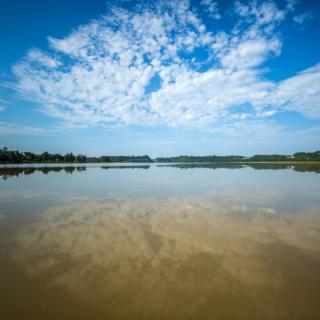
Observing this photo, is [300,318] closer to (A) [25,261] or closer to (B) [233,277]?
(B) [233,277]

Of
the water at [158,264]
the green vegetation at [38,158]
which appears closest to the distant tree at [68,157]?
the green vegetation at [38,158]

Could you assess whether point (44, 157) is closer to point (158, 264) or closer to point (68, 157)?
point (68, 157)

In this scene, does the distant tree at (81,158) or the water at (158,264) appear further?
the distant tree at (81,158)

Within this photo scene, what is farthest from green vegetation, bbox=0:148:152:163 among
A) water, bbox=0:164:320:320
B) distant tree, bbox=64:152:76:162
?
water, bbox=0:164:320:320

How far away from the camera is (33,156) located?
12200cm

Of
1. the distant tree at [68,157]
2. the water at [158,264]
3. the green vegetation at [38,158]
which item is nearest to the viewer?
the water at [158,264]

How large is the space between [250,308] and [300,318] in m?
0.77

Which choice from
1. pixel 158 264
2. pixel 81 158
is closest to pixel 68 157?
pixel 81 158

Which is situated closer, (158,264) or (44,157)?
(158,264)

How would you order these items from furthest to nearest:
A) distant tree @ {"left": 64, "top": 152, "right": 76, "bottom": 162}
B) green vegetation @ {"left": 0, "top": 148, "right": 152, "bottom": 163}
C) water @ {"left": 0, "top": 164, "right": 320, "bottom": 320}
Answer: distant tree @ {"left": 64, "top": 152, "right": 76, "bottom": 162} < green vegetation @ {"left": 0, "top": 148, "right": 152, "bottom": 163} < water @ {"left": 0, "top": 164, "right": 320, "bottom": 320}

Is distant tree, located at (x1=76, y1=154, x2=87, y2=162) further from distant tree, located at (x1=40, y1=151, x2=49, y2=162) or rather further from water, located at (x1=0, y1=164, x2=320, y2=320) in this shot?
water, located at (x1=0, y1=164, x2=320, y2=320)

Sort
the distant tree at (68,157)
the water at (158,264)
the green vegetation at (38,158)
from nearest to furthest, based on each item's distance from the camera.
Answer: the water at (158,264) < the green vegetation at (38,158) < the distant tree at (68,157)

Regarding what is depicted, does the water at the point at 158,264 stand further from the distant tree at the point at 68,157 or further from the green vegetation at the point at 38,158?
the distant tree at the point at 68,157

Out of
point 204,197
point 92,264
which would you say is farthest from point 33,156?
point 92,264
